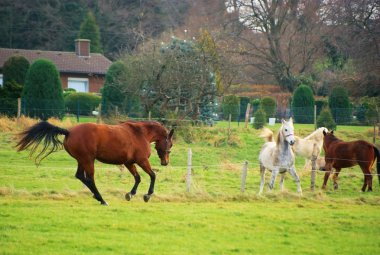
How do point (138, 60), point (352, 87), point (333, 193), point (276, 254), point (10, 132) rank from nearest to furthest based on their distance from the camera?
1. point (276, 254)
2. point (333, 193)
3. point (10, 132)
4. point (138, 60)
5. point (352, 87)

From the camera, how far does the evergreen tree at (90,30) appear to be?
6038 cm

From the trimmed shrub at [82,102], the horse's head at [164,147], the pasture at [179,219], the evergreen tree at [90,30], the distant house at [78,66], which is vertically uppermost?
the evergreen tree at [90,30]

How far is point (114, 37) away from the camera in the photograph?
65375 millimetres

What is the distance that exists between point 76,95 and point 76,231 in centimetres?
3052

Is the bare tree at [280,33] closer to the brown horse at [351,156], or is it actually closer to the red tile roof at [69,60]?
the red tile roof at [69,60]

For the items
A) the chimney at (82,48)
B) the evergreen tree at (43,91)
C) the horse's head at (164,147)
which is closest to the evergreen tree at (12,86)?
the evergreen tree at (43,91)

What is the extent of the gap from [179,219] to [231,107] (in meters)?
29.7

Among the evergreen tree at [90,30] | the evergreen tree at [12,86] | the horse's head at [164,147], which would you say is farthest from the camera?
the evergreen tree at [90,30]

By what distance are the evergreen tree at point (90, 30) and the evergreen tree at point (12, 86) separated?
1976 centimetres

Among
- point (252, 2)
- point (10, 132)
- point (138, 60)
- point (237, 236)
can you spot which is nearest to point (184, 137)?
point (138, 60)

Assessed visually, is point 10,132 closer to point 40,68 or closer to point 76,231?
point 40,68

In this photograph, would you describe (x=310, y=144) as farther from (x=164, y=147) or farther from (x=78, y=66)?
(x=78, y=66)

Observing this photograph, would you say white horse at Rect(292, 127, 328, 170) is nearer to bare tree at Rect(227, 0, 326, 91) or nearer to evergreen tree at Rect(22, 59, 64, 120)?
evergreen tree at Rect(22, 59, 64, 120)

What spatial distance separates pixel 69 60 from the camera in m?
54.7
